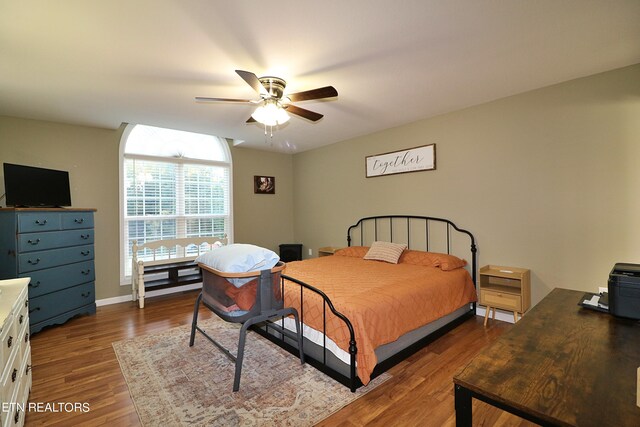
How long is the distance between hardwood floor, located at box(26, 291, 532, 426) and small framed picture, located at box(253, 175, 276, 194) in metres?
2.84

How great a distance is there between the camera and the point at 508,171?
11.0ft

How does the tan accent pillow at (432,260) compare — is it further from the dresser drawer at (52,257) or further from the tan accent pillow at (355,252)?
the dresser drawer at (52,257)

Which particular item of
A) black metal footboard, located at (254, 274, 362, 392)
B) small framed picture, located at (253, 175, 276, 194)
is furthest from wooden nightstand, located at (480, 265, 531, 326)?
small framed picture, located at (253, 175, 276, 194)

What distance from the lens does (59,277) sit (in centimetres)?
336

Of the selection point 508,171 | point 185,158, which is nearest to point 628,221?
point 508,171

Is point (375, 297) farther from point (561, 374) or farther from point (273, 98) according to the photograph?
point (273, 98)

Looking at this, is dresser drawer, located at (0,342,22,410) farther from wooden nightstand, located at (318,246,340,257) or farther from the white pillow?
wooden nightstand, located at (318,246,340,257)

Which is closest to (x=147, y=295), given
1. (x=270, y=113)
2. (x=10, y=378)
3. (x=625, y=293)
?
(x=10, y=378)

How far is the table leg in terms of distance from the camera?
959 mm

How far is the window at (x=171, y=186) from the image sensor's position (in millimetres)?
4422

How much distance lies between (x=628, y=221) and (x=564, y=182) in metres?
0.59

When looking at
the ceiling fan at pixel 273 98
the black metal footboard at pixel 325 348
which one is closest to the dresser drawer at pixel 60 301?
the black metal footboard at pixel 325 348

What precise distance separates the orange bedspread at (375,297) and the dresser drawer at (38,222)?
276cm

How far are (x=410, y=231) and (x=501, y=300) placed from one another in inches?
57.8
